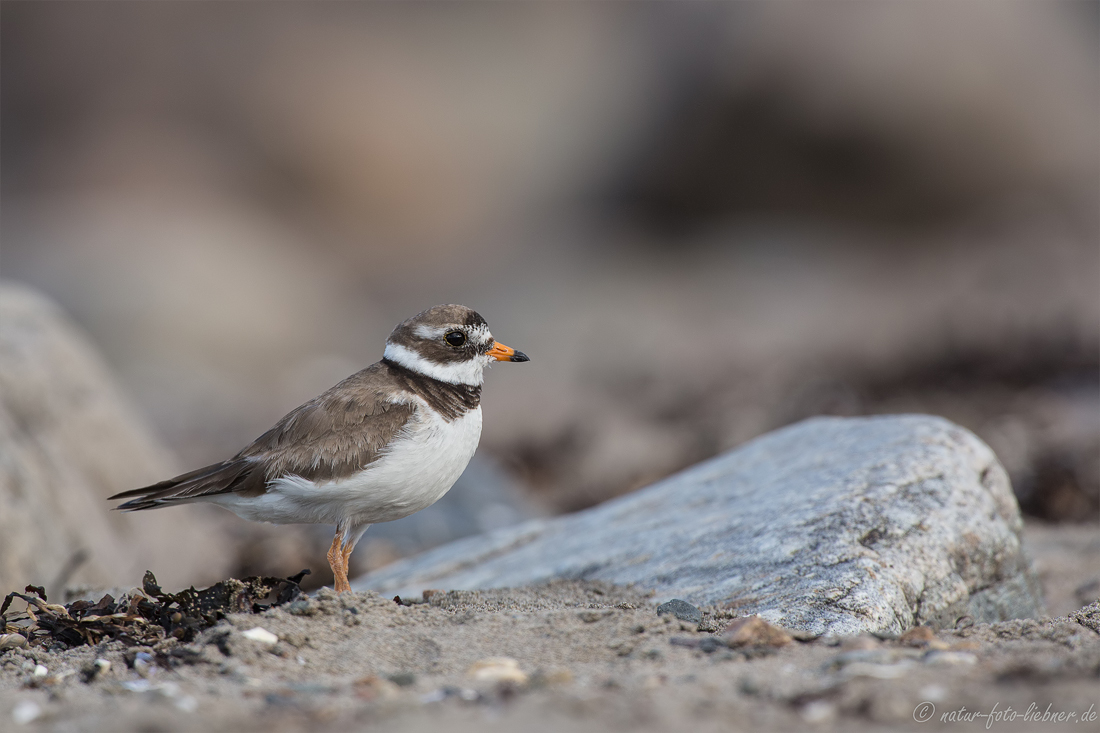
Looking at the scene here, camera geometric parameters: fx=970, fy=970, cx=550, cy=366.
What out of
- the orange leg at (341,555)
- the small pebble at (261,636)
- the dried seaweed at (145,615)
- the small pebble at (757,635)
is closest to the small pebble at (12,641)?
the dried seaweed at (145,615)

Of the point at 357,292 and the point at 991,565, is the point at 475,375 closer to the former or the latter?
the point at 991,565

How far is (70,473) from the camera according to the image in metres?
6.60

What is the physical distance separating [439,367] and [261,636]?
194 centimetres

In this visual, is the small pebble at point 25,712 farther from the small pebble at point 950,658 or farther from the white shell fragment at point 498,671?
the small pebble at point 950,658

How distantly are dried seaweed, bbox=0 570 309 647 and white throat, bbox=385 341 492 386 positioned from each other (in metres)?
1.45

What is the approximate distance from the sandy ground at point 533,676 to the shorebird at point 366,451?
0.77m

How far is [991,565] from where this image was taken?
4797 millimetres

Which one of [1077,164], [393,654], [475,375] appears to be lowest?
[393,654]

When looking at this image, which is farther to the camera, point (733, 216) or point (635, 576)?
point (733, 216)

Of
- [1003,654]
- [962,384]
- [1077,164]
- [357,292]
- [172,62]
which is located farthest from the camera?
[172,62]

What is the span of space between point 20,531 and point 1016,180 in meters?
20.0

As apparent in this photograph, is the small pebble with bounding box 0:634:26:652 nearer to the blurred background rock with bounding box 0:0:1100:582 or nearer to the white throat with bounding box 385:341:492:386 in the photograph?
the white throat with bounding box 385:341:492:386

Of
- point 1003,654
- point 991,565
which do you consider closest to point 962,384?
point 991,565

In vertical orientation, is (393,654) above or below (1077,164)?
below
